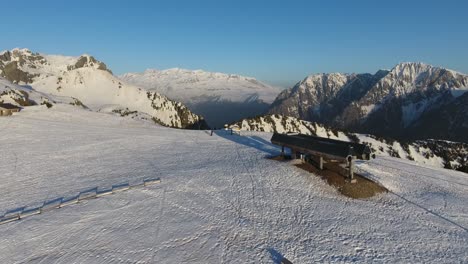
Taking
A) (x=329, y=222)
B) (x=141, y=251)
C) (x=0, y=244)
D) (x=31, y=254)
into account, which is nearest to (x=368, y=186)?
(x=329, y=222)

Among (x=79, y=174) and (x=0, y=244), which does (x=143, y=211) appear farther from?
(x=79, y=174)

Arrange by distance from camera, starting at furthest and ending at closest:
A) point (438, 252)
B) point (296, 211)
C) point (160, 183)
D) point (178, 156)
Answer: point (178, 156) < point (160, 183) < point (296, 211) < point (438, 252)

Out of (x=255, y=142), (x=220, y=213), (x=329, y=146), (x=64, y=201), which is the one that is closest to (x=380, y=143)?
(x=255, y=142)

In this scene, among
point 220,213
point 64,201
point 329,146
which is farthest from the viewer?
point 329,146

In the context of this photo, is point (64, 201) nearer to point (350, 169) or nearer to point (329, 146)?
point (329, 146)

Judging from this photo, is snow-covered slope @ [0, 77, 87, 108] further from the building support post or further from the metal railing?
the building support post

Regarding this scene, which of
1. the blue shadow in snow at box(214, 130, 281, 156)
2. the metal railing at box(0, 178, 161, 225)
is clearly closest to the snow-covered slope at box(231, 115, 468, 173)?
the blue shadow in snow at box(214, 130, 281, 156)
